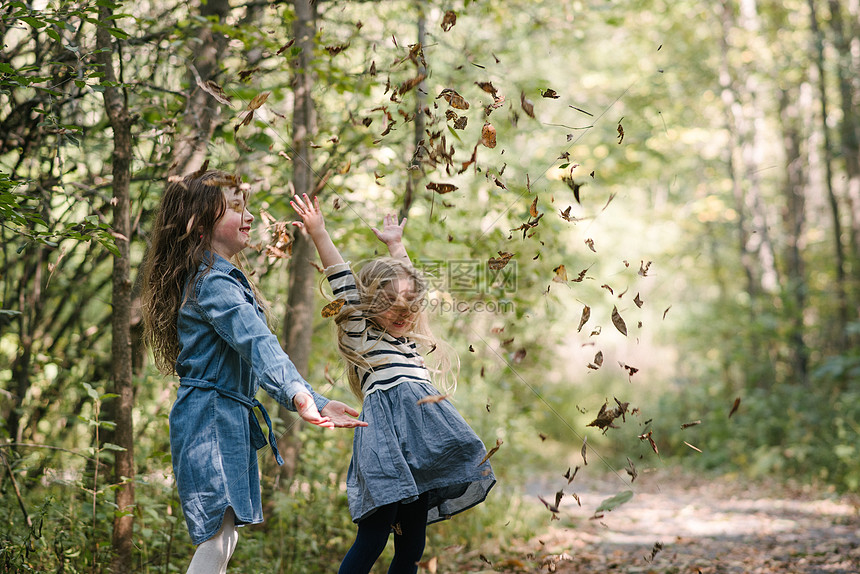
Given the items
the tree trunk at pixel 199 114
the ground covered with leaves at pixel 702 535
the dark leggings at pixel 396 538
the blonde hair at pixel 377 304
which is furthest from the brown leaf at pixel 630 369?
the tree trunk at pixel 199 114

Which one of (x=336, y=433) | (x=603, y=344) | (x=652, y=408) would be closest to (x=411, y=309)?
(x=336, y=433)

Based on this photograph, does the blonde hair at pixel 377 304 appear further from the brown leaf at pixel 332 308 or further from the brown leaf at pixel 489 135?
the brown leaf at pixel 489 135

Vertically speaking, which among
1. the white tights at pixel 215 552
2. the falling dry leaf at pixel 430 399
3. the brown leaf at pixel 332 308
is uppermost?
the brown leaf at pixel 332 308

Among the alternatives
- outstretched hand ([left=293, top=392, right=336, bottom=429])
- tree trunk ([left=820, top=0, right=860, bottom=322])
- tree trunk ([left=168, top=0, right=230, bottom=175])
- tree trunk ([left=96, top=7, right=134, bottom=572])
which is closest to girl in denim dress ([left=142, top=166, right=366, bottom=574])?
outstretched hand ([left=293, top=392, right=336, bottom=429])

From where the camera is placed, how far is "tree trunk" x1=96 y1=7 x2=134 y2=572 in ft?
8.80

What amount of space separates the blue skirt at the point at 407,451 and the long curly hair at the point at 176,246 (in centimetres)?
76

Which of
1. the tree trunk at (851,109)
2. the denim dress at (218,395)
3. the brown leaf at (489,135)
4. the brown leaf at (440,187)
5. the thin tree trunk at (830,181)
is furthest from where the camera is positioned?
the tree trunk at (851,109)

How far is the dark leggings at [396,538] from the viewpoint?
7.62ft

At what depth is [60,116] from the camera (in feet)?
10.2

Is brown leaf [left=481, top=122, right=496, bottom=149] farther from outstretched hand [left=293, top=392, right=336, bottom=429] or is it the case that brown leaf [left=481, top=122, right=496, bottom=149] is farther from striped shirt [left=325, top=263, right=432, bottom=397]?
outstretched hand [left=293, top=392, right=336, bottom=429]

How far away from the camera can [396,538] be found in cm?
248

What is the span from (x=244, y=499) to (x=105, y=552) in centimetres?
126

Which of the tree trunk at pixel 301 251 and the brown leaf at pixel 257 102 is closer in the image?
the brown leaf at pixel 257 102

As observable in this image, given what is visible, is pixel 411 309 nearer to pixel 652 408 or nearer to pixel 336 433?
pixel 336 433
